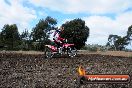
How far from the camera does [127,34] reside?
133625mm

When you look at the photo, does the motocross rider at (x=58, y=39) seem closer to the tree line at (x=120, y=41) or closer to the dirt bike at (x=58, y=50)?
the dirt bike at (x=58, y=50)

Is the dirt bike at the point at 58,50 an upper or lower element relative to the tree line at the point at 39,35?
lower

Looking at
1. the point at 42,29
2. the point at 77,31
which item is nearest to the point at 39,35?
the point at 42,29

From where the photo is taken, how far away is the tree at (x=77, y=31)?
8300cm

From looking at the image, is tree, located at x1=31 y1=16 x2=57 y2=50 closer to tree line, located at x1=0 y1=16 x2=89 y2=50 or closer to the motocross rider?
tree line, located at x1=0 y1=16 x2=89 y2=50

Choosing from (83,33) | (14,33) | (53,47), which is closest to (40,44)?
(83,33)

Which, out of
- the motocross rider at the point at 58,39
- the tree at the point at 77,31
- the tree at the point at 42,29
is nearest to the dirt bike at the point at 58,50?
the motocross rider at the point at 58,39

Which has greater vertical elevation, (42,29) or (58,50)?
(42,29)

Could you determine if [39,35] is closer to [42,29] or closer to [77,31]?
[42,29]

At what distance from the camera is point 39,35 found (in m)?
107

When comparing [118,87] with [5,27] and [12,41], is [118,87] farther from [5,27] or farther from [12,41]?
[5,27]

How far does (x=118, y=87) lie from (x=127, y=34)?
410 ft

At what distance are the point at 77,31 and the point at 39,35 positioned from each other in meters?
23.1

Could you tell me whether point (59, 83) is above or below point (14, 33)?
below
